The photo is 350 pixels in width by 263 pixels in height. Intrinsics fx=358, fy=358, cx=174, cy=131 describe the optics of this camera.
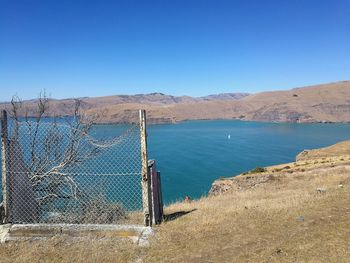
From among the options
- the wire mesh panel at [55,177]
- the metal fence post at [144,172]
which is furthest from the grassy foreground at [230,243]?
the wire mesh panel at [55,177]

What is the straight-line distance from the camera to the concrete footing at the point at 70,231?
24.3ft

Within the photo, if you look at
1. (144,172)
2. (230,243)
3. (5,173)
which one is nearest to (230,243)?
(230,243)

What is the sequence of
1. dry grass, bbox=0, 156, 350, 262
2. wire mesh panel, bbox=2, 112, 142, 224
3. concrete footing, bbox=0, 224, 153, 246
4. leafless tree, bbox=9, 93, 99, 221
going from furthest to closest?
leafless tree, bbox=9, 93, 99, 221 < wire mesh panel, bbox=2, 112, 142, 224 < concrete footing, bbox=0, 224, 153, 246 < dry grass, bbox=0, 156, 350, 262

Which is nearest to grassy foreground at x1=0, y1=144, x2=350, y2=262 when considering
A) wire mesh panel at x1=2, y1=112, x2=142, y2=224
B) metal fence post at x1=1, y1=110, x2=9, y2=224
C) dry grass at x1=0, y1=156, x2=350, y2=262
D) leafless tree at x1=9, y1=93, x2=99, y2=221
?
dry grass at x1=0, y1=156, x2=350, y2=262

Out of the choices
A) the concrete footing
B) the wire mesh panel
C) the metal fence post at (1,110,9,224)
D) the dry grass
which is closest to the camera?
the dry grass

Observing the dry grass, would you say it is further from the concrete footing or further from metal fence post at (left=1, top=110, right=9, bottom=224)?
metal fence post at (left=1, top=110, right=9, bottom=224)

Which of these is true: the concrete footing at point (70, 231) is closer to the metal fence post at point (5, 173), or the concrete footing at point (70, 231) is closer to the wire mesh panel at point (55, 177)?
the metal fence post at point (5, 173)

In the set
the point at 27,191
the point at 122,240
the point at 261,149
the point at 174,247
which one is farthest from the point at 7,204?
the point at 261,149

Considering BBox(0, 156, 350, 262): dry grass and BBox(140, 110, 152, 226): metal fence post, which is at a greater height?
BBox(140, 110, 152, 226): metal fence post

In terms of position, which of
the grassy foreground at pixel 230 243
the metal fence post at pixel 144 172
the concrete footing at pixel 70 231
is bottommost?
the grassy foreground at pixel 230 243

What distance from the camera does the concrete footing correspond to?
7.42 meters

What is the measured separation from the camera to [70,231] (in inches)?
298

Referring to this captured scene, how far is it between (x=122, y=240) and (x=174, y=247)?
1.13m

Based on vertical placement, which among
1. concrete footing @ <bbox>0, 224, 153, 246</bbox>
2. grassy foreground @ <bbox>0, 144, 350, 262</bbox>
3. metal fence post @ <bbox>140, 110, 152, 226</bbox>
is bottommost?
grassy foreground @ <bbox>0, 144, 350, 262</bbox>
